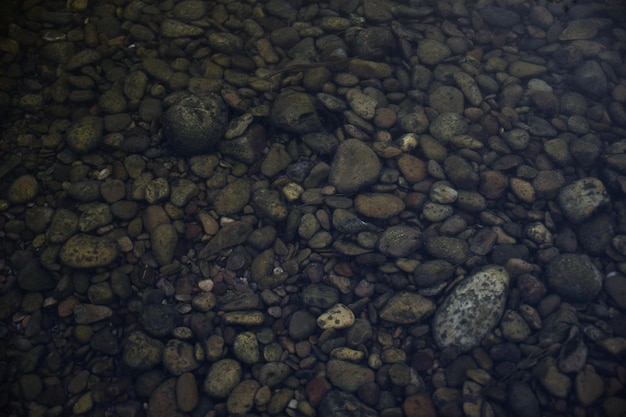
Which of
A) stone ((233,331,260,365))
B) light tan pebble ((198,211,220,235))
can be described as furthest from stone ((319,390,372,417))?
light tan pebble ((198,211,220,235))

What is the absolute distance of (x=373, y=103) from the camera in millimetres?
4957

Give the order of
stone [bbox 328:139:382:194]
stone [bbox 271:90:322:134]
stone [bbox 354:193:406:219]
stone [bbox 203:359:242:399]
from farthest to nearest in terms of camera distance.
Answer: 1. stone [bbox 271:90:322:134]
2. stone [bbox 328:139:382:194]
3. stone [bbox 354:193:406:219]
4. stone [bbox 203:359:242:399]

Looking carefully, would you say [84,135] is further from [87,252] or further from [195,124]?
[87,252]

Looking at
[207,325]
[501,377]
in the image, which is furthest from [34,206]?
[501,377]

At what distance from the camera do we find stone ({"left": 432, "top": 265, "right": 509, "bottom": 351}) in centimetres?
388

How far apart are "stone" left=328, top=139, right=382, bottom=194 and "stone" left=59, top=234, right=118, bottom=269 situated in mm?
2273

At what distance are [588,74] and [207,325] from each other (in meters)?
5.10

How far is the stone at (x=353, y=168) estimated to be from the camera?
457cm

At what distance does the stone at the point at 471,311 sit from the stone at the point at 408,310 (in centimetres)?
11

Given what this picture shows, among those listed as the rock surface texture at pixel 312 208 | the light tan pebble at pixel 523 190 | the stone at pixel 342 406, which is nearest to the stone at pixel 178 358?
the rock surface texture at pixel 312 208

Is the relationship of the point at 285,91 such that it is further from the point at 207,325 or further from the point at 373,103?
the point at 207,325

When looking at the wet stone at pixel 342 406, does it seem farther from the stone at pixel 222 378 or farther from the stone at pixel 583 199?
the stone at pixel 583 199

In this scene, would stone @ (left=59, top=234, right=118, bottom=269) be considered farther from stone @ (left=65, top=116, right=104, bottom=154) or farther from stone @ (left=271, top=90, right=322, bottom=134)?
stone @ (left=271, top=90, right=322, bottom=134)

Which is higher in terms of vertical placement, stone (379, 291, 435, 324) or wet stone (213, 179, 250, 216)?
wet stone (213, 179, 250, 216)
